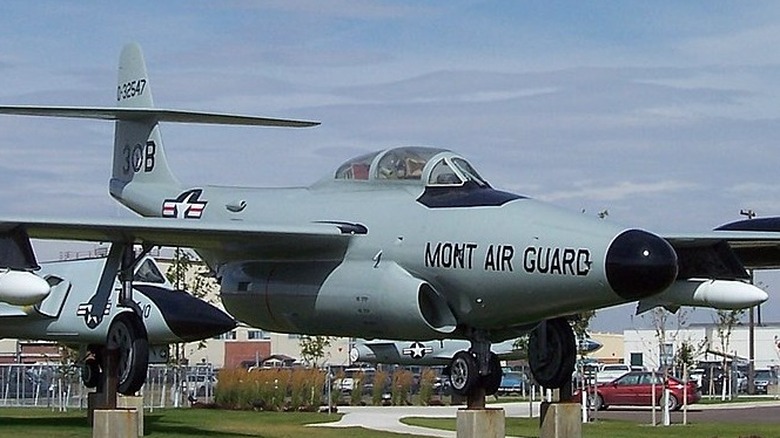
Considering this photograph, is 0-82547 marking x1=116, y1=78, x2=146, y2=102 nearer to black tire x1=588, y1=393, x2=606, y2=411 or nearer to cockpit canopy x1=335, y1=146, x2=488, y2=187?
cockpit canopy x1=335, y1=146, x2=488, y2=187

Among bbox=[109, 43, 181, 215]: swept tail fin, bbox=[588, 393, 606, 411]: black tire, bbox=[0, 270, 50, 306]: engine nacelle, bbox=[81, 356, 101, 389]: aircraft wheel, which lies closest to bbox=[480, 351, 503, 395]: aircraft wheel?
bbox=[0, 270, 50, 306]: engine nacelle

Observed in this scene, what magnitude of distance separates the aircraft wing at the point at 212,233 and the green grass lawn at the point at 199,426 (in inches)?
288

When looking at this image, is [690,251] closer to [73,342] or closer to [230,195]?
[230,195]

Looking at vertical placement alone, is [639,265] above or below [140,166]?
below

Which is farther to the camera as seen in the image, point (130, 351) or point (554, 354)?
point (130, 351)

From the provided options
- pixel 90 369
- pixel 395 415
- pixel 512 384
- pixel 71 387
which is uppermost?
pixel 90 369

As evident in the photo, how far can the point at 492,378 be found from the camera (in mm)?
16297

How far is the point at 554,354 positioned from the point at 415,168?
10.0ft

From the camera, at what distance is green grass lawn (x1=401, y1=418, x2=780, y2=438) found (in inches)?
1079

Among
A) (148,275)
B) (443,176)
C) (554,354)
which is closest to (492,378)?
(554,354)

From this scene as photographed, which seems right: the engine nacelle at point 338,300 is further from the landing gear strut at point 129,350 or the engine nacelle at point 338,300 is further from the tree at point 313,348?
the tree at point 313,348

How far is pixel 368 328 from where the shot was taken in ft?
55.2

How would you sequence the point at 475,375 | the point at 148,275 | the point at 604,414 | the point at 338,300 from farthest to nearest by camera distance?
the point at 604,414 < the point at 148,275 < the point at 338,300 < the point at 475,375

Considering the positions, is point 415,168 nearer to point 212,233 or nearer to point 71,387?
point 212,233
